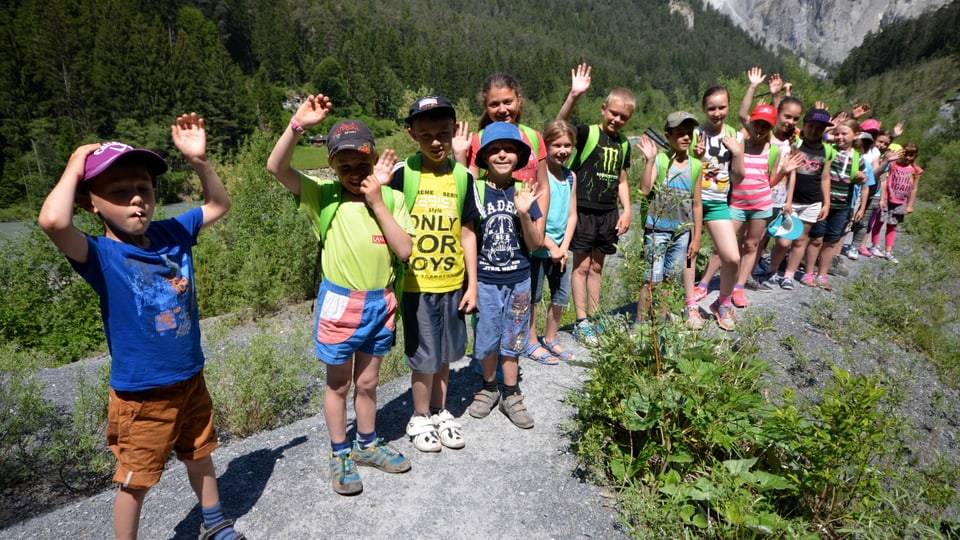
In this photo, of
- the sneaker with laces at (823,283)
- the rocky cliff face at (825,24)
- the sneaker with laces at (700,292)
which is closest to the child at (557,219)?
the sneaker with laces at (700,292)

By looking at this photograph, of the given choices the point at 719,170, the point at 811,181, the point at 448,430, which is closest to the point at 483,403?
the point at 448,430

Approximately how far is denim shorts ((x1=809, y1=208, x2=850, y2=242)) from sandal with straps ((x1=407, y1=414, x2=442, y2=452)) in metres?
6.02

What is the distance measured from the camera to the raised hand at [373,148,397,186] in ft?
8.91

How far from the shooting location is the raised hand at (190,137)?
2.24 m

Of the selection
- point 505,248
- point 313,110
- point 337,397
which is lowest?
point 337,397

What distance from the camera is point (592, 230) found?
14.5ft

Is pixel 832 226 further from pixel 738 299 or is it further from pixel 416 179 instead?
pixel 416 179

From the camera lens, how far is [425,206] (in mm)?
2906

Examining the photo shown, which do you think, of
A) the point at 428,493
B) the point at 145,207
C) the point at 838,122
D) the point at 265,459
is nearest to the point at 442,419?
the point at 428,493

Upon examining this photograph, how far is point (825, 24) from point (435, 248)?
231811mm

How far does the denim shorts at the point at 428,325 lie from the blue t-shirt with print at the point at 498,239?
338 millimetres

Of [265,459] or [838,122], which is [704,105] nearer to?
[838,122]

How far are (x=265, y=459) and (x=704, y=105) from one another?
4.87 meters

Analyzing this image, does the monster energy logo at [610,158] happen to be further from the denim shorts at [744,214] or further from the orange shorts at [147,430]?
the orange shorts at [147,430]
